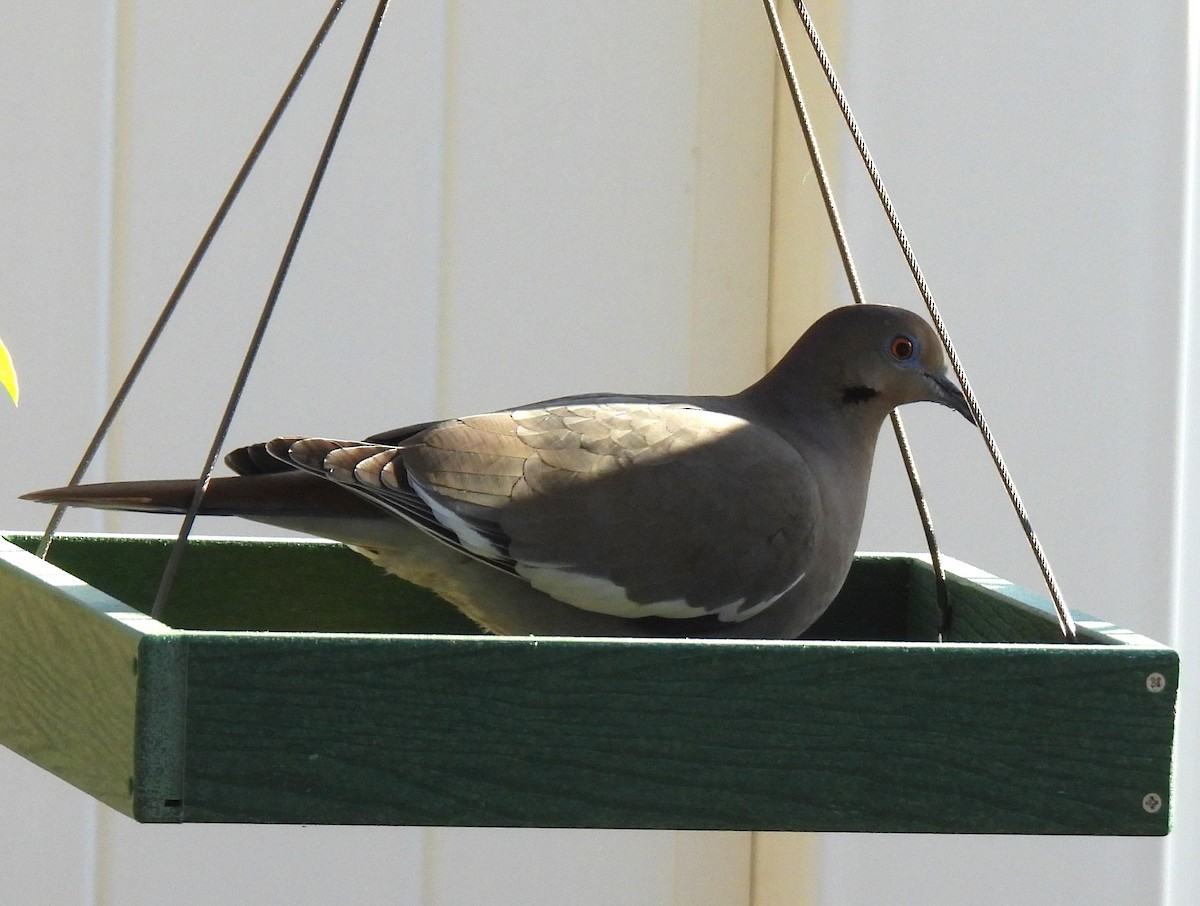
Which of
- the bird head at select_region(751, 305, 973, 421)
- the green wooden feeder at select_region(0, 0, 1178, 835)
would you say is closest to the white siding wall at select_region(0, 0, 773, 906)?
the bird head at select_region(751, 305, 973, 421)

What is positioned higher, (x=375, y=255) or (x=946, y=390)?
(x=375, y=255)

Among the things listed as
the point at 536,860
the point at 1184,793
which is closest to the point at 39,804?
the point at 536,860

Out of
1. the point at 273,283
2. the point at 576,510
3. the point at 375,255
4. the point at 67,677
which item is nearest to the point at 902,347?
the point at 576,510

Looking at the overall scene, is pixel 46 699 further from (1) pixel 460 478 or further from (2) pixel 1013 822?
(2) pixel 1013 822

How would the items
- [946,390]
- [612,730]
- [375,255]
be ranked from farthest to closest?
[375,255] → [946,390] → [612,730]

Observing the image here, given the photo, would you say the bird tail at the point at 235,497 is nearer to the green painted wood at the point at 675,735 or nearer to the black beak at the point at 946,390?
the green painted wood at the point at 675,735

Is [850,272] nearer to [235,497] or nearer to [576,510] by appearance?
[576,510]

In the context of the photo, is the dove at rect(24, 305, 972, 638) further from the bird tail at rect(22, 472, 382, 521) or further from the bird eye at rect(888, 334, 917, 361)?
the bird eye at rect(888, 334, 917, 361)

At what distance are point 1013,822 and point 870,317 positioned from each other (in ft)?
1.31

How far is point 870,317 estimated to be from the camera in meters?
1.03

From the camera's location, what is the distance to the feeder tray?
0.67m

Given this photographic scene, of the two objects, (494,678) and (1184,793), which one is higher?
(494,678)

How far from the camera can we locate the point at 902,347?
3.35 feet

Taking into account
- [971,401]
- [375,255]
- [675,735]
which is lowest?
[675,735]
